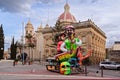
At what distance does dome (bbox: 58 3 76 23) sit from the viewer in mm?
82188

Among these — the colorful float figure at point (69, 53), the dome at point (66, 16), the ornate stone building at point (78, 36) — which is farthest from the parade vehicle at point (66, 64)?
the dome at point (66, 16)

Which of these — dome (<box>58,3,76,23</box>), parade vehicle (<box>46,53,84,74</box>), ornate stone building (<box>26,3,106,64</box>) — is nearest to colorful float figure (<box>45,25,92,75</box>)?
parade vehicle (<box>46,53,84,74</box>)

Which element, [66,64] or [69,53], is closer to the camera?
[66,64]

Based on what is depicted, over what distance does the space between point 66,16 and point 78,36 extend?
1152cm

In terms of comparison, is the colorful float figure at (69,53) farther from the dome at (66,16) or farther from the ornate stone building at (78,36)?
the dome at (66,16)

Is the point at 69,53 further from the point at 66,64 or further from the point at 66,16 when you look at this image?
the point at 66,16

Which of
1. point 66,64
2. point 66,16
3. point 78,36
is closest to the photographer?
point 66,64

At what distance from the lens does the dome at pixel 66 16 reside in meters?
82.2

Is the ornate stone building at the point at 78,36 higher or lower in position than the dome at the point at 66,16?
lower

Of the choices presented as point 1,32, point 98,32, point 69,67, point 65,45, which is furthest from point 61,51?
point 1,32

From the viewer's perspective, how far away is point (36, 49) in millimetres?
95312

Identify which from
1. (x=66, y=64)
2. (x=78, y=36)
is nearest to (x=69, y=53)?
(x=66, y=64)

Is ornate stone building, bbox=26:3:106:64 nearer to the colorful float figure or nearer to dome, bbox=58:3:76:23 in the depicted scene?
dome, bbox=58:3:76:23

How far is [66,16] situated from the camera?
8344 centimetres
